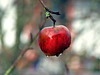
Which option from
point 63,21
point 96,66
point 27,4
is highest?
point 27,4

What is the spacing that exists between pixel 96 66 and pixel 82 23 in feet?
2.19

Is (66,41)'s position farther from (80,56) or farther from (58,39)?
(80,56)

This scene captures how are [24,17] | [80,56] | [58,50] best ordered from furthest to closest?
[80,56], [24,17], [58,50]

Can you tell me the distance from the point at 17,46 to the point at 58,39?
2273 mm

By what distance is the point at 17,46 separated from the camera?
330 cm

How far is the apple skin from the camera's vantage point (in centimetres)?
107

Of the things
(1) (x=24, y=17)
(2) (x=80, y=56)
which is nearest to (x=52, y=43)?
(1) (x=24, y=17)

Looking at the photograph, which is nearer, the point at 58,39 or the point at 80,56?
the point at 58,39

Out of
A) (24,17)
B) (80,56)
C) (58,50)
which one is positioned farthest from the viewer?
(80,56)

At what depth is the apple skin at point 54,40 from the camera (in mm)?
1069

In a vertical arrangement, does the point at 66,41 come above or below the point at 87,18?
above

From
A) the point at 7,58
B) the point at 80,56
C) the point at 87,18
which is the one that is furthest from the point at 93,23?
the point at 7,58

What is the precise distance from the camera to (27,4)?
329cm

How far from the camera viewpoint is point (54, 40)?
108 centimetres
